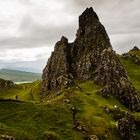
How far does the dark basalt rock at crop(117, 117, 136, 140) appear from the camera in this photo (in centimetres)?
13525

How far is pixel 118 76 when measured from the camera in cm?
→ 18675

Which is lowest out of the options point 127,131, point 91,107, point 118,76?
point 127,131

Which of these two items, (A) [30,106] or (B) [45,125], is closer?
(B) [45,125]

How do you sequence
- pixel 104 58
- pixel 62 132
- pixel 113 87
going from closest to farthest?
pixel 62 132
pixel 113 87
pixel 104 58

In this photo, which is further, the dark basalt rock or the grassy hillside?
the dark basalt rock

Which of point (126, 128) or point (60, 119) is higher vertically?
point (60, 119)

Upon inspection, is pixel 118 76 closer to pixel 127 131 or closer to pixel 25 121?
pixel 127 131

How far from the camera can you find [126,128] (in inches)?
5463

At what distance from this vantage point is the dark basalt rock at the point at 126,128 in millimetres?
135250

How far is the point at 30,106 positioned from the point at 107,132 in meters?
28.7

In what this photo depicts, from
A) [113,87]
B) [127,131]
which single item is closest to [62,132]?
[127,131]

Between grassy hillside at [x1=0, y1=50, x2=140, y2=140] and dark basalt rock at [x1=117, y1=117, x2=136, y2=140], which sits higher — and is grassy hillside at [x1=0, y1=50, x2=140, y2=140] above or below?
above

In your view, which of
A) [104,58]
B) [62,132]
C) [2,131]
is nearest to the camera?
[2,131]

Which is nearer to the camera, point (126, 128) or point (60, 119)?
point (60, 119)
